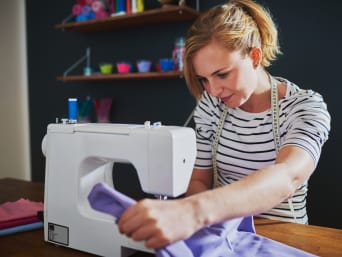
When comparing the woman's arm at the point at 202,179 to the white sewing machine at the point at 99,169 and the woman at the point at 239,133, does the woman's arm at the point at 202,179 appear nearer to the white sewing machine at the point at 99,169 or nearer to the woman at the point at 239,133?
the woman at the point at 239,133

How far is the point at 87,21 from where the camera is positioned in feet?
8.98

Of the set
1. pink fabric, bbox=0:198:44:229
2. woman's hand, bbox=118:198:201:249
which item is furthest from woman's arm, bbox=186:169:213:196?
woman's hand, bbox=118:198:201:249

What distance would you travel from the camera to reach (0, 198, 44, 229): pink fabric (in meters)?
1.06

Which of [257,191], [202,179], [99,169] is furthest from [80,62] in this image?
[257,191]

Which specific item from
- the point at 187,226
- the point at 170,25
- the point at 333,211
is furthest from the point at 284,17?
the point at 187,226

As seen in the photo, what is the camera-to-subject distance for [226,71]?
1.10 meters

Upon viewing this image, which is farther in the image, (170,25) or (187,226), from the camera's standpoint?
(170,25)

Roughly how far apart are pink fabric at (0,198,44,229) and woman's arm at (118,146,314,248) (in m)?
0.59

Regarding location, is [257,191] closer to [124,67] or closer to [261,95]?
[261,95]

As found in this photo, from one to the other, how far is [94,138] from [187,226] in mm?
395

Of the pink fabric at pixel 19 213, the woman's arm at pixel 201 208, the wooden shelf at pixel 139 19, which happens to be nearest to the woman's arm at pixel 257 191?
the woman's arm at pixel 201 208

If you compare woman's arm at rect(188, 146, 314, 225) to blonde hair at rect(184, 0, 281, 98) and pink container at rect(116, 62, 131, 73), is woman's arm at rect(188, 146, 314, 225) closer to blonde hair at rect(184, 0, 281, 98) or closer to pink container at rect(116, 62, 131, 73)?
Result: blonde hair at rect(184, 0, 281, 98)

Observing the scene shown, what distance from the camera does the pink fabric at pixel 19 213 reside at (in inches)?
41.8

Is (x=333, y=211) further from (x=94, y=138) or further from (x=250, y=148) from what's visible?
(x=94, y=138)
